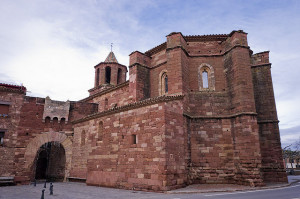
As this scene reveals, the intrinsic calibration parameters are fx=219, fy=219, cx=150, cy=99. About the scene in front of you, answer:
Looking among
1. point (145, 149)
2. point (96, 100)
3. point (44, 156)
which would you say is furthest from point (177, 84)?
point (44, 156)

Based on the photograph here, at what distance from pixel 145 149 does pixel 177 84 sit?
452 cm

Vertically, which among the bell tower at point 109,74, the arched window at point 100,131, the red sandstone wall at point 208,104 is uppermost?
the bell tower at point 109,74

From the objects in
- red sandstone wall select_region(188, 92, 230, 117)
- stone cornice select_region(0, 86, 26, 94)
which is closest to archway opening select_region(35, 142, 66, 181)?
stone cornice select_region(0, 86, 26, 94)

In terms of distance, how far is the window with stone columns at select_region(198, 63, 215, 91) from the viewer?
46.2 feet

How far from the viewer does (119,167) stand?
11.9 meters

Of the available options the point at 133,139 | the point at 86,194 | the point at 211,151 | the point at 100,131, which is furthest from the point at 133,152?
the point at 211,151

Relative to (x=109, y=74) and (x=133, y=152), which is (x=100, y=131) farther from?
(x=109, y=74)

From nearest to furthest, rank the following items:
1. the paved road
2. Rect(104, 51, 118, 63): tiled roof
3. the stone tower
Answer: the paved road → the stone tower → Rect(104, 51, 118, 63): tiled roof

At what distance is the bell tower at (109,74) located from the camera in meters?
24.4

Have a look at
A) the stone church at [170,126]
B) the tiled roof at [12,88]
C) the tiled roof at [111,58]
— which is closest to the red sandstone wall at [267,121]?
the stone church at [170,126]

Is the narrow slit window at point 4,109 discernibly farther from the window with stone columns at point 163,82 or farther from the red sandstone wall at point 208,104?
the red sandstone wall at point 208,104

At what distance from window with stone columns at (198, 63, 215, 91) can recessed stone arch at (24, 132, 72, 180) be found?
10.8 metres

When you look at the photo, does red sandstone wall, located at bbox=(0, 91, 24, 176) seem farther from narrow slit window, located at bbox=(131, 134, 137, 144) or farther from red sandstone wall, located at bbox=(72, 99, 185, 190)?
narrow slit window, located at bbox=(131, 134, 137, 144)

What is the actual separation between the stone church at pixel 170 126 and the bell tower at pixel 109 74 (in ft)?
20.5
